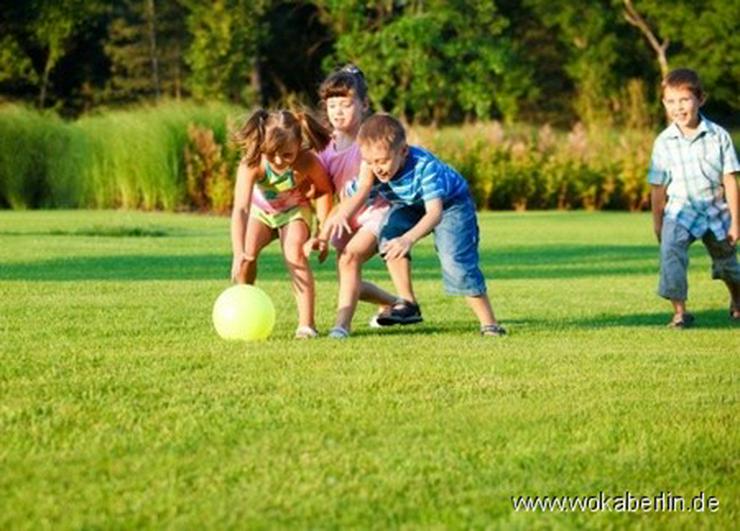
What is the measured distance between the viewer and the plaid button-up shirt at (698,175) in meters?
10.3

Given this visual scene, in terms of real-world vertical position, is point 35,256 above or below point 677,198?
below

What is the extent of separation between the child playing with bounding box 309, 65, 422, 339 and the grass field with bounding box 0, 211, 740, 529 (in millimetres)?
277

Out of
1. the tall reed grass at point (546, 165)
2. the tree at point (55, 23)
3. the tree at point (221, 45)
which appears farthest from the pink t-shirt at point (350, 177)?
the tree at point (55, 23)

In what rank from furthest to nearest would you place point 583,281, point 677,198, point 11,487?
point 583,281 < point 677,198 < point 11,487

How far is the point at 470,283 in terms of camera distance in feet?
29.9

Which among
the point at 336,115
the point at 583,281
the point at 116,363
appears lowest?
the point at 583,281

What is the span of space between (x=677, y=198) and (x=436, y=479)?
5866 mm

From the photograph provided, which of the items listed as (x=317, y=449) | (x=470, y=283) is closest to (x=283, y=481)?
(x=317, y=449)

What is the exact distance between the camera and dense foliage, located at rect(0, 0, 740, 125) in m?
51.4

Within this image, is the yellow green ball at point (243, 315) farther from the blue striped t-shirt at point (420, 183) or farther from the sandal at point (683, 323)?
the sandal at point (683, 323)

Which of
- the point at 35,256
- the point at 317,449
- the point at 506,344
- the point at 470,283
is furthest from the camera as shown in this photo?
the point at 35,256

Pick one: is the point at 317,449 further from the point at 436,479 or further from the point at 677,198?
the point at 677,198

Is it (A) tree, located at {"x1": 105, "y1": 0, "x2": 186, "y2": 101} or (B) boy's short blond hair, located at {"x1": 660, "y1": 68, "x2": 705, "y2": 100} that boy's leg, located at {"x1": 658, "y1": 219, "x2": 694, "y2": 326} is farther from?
(A) tree, located at {"x1": 105, "y1": 0, "x2": 186, "y2": 101}

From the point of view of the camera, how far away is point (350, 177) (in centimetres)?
944
